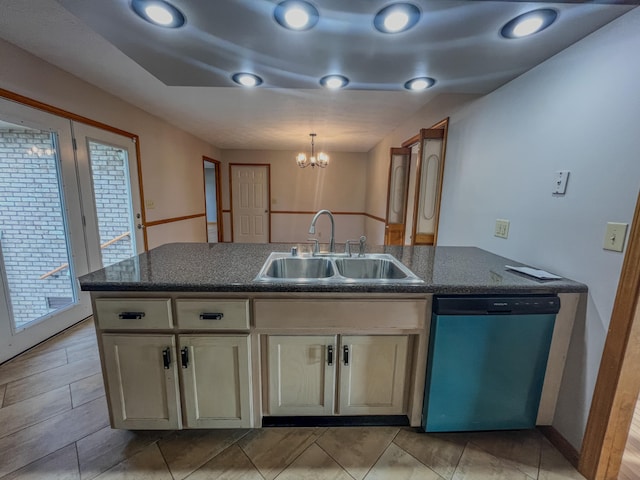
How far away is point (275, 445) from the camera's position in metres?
1.36

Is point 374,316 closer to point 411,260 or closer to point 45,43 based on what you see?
point 411,260

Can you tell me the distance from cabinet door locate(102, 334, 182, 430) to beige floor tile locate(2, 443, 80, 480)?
20 cm

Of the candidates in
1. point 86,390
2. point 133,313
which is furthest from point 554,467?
point 86,390

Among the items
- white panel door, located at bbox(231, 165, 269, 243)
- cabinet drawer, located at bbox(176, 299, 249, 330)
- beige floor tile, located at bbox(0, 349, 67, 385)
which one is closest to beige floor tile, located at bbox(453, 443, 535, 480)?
cabinet drawer, located at bbox(176, 299, 249, 330)

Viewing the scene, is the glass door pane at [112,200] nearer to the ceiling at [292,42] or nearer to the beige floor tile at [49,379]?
the ceiling at [292,42]

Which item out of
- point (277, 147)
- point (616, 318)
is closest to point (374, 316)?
point (616, 318)

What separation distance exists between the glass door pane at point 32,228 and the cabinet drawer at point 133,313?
1448 millimetres

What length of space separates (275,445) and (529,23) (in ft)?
7.53

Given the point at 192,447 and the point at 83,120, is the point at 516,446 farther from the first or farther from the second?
the point at 83,120

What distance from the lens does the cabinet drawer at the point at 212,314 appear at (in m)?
1.22

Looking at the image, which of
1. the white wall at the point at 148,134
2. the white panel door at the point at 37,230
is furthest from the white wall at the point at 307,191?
the white panel door at the point at 37,230

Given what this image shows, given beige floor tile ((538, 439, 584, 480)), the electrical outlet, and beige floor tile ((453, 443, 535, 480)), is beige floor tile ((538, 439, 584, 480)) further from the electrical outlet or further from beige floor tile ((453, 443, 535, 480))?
the electrical outlet

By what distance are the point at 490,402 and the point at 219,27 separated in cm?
224

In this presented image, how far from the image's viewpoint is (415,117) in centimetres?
328
